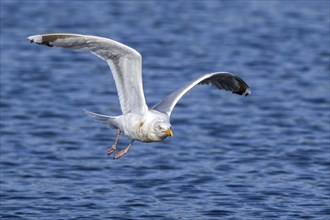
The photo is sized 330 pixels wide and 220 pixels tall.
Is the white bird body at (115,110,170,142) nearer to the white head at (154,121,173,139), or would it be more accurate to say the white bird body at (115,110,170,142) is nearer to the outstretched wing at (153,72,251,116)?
the white head at (154,121,173,139)

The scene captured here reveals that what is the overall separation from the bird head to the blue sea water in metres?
2.52

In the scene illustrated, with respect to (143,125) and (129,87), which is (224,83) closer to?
(129,87)

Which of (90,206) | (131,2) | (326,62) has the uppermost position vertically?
(131,2)

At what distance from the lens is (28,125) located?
1947 centimetres

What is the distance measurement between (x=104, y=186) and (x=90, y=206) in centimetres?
107

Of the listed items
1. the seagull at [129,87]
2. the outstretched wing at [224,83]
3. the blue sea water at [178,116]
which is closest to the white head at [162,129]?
the seagull at [129,87]

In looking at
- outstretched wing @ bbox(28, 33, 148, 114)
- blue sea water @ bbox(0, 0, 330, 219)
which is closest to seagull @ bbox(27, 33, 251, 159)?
outstretched wing @ bbox(28, 33, 148, 114)

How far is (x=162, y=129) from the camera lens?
475 inches

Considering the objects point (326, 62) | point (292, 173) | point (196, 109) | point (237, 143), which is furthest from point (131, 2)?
point (292, 173)

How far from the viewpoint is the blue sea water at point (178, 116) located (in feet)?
49.8

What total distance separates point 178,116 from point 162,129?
26.7 feet

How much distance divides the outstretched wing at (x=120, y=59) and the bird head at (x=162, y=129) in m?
0.44

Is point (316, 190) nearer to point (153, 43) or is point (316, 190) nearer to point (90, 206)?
point (90, 206)

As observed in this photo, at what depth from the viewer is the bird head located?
12055 millimetres
